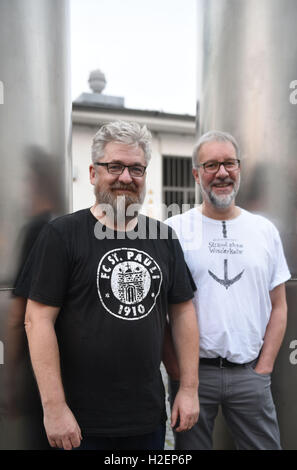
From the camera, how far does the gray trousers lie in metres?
1.93

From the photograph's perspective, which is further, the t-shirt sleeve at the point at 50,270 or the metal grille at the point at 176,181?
the metal grille at the point at 176,181

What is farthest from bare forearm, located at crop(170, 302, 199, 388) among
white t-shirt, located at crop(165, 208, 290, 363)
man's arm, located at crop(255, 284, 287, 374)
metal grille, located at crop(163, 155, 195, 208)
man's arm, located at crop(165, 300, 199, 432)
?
metal grille, located at crop(163, 155, 195, 208)

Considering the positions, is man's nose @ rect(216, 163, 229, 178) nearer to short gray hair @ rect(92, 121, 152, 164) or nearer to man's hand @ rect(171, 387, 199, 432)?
short gray hair @ rect(92, 121, 152, 164)

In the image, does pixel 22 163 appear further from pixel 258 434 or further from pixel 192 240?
pixel 258 434

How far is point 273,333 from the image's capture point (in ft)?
6.68

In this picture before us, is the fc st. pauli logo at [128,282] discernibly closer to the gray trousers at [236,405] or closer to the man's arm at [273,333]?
the gray trousers at [236,405]

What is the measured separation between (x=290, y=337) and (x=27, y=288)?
1.57 m

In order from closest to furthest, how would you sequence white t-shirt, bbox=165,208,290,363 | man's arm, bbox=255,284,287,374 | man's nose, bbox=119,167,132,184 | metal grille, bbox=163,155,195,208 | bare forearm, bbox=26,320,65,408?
bare forearm, bbox=26,320,65,408 → man's nose, bbox=119,167,132,184 → white t-shirt, bbox=165,208,290,363 → man's arm, bbox=255,284,287,374 → metal grille, bbox=163,155,195,208

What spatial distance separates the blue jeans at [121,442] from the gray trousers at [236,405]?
282 millimetres

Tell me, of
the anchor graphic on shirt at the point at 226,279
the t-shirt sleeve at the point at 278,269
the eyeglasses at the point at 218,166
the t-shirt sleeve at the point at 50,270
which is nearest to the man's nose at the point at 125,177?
the t-shirt sleeve at the point at 50,270

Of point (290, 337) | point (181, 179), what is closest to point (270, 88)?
point (290, 337)

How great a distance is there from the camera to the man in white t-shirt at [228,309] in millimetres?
1904

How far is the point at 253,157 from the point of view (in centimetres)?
245

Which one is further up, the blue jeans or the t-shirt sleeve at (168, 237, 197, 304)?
the t-shirt sleeve at (168, 237, 197, 304)
